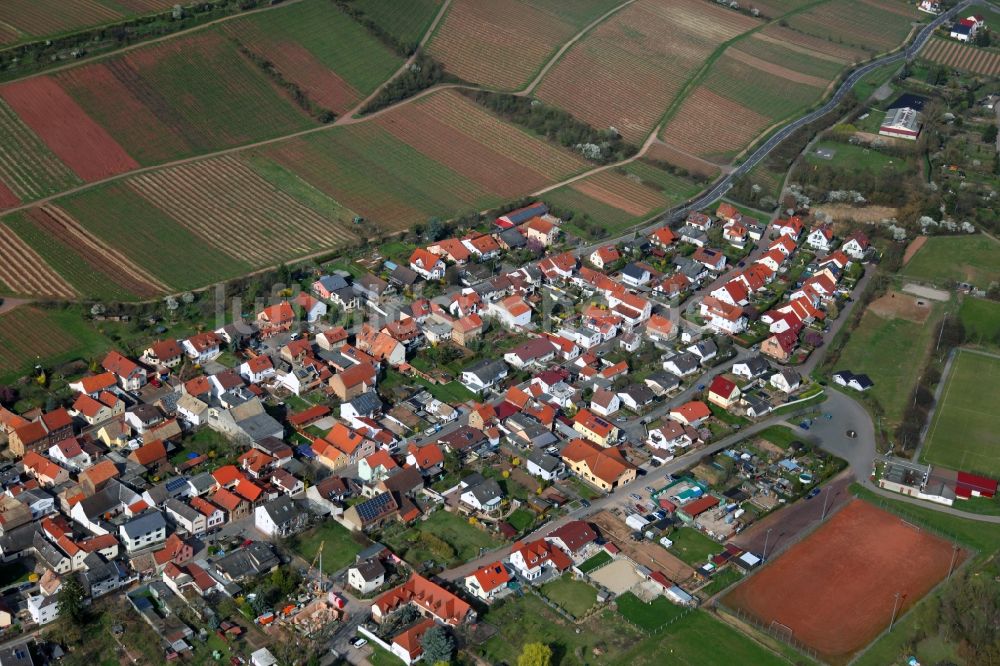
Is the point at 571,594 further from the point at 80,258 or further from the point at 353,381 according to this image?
the point at 80,258

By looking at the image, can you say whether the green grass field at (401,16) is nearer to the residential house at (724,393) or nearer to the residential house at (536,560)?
the residential house at (724,393)

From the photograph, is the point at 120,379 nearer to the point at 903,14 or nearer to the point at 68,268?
the point at 68,268

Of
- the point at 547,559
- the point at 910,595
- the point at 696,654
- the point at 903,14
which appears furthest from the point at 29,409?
the point at 903,14

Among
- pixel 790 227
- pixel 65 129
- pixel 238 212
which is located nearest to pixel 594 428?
pixel 790 227

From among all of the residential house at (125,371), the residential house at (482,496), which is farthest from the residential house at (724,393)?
the residential house at (125,371)

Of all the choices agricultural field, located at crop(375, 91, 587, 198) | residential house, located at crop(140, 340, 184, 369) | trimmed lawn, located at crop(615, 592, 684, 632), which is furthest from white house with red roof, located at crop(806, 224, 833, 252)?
residential house, located at crop(140, 340, 184, 369)

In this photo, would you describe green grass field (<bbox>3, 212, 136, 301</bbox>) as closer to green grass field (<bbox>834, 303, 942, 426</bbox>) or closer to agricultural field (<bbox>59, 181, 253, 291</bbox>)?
agricultural field (<bbox>59, 181, 253, 291</bbox>)
